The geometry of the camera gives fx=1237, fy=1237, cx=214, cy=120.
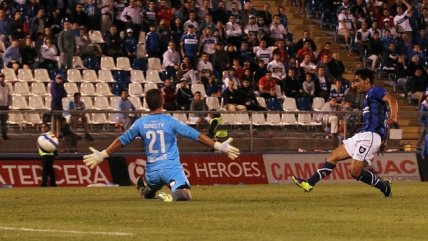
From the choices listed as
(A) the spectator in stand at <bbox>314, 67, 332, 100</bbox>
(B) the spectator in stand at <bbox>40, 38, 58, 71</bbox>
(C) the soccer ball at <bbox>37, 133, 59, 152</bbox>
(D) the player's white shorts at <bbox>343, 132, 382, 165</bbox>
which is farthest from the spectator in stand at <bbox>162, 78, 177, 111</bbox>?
(D) the player's white shorts at <bbox>343, 132, 382, 165</bbox>

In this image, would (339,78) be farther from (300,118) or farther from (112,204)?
(112,204)

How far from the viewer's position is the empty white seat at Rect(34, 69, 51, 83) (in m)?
34.6

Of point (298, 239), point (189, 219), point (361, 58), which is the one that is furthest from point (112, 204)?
point (361, 58)

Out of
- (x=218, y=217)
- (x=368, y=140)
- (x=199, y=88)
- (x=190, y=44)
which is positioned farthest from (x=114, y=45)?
(x=218, y=217)

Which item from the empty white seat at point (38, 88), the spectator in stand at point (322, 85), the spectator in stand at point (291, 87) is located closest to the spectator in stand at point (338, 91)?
the spectator in stand at point (322, 85)

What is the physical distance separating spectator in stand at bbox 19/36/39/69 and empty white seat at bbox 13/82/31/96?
1.07m

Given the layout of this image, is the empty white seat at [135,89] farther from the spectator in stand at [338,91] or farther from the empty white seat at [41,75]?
the spectator in stand at [338,91]

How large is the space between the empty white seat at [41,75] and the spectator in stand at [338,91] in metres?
8.73

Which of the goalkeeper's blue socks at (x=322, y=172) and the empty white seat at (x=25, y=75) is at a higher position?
the empty white seat at (x=25, y=75)

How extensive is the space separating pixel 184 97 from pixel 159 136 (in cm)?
1582

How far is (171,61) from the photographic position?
37094mm

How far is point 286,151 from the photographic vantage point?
3212 cm

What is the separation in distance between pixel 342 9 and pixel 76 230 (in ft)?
98.7

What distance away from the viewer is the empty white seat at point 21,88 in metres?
34.2
